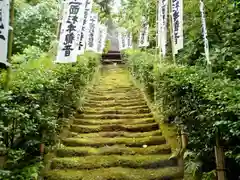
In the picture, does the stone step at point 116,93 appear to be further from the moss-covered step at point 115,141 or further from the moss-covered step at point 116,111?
the moss-covered step at point 115,141

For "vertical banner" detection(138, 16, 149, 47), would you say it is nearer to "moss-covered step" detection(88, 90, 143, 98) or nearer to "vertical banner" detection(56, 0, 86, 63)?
"moss-covered step" detection(88, 90, 143, 98)

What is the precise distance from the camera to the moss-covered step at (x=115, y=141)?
22.7 feet

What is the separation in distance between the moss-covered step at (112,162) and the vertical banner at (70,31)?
2.40m

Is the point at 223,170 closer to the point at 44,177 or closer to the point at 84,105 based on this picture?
the point at 44,177

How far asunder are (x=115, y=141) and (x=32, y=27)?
6.34 m

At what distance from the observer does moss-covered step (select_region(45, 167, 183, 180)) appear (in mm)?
5523

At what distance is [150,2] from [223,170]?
29.5ft

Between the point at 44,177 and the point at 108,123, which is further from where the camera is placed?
the point at 108,123

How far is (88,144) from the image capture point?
22.6ft

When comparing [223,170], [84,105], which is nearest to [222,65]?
[223,170]

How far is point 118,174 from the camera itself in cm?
558

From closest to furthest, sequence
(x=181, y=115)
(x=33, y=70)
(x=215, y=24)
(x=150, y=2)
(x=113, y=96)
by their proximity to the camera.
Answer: (x=33, y=70), (x=181, y=115), (x=215, y=24), (x=113, y=96), (x=150, y=2)

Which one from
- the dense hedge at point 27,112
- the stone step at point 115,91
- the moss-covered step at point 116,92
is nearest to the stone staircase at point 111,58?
the stone step at point 115,91

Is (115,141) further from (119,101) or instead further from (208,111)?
(119,101)
